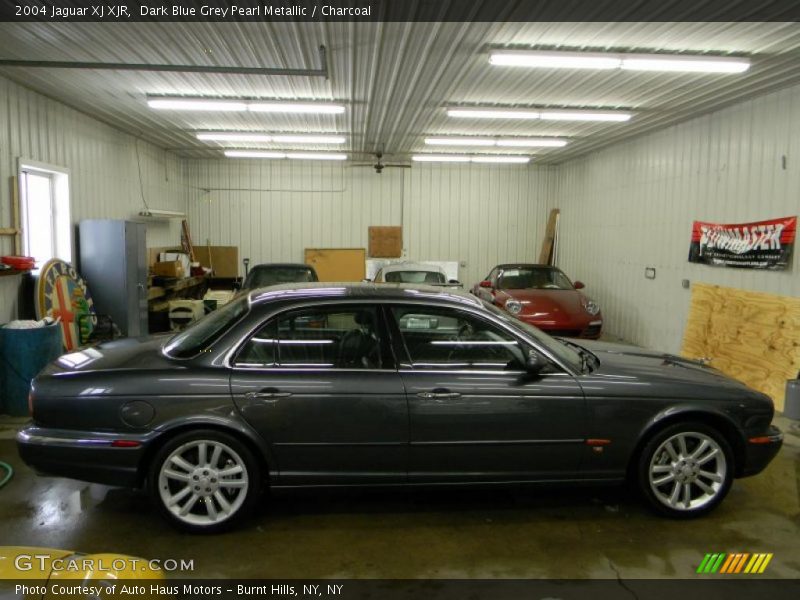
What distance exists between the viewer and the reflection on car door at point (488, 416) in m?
3.20

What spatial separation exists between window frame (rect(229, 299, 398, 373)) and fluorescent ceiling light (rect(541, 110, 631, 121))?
5.96m

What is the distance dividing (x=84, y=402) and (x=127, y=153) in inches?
332

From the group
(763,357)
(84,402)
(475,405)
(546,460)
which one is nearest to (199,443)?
(84,402)

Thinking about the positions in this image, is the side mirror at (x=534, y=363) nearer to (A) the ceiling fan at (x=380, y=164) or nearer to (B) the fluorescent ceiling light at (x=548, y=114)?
(B) the fluorescent ceiling light at (x=548, y=114)

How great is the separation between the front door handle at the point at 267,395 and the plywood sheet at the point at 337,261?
34.8ft

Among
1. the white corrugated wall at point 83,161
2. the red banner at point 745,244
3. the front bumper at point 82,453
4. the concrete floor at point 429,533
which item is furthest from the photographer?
the white corrugated wall at point 83,161

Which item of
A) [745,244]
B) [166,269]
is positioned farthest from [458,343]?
[166,269]

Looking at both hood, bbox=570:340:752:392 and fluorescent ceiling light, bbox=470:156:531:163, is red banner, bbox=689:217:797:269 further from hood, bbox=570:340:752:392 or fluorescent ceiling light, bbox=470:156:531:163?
fluorescent ceiling light, bbox=470:156:531:163

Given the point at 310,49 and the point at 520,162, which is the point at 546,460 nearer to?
the point at 310,49

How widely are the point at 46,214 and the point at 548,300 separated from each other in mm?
7560

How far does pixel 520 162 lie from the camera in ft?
43.2

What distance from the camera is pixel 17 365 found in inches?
212

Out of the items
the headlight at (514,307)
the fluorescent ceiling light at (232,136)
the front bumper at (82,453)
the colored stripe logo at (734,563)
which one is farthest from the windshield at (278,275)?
the colored stripe logo at (734,563)

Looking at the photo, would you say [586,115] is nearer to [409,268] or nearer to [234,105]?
[409,268]
